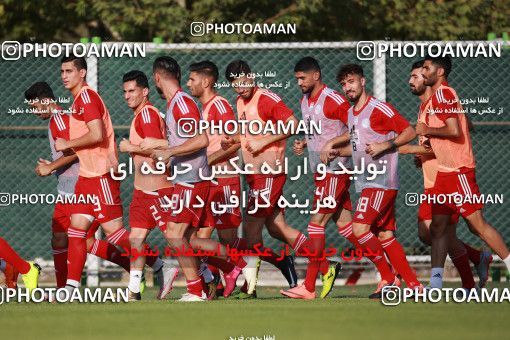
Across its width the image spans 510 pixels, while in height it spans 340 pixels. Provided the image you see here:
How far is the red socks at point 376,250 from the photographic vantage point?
1458cm

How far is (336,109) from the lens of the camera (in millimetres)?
14891

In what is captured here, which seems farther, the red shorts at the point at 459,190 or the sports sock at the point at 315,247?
the sports sock at the point at 315,247

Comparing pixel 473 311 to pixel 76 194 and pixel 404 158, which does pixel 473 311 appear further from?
pixel 404 158

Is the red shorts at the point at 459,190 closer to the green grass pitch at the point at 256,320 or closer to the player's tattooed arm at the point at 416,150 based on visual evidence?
the player's tattooed arm at the point at 416,150

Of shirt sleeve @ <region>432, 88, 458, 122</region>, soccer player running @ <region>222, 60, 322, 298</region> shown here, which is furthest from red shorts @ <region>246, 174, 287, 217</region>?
shirt sleeve @ <region>432, 88, 458, 122</region>

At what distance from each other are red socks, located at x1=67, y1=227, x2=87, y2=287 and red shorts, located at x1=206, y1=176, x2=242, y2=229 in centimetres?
138

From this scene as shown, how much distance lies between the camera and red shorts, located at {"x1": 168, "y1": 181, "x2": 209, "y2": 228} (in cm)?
1415

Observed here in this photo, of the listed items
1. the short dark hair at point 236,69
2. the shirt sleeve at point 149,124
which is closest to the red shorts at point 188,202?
the shirt sleeve at point 149,124

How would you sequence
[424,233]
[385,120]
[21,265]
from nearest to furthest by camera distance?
[385,120]
[21,265]
[424,233]

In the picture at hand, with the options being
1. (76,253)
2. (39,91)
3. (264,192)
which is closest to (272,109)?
(264,192)

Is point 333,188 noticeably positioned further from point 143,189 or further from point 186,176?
point 143,189

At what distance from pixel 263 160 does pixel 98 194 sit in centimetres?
165

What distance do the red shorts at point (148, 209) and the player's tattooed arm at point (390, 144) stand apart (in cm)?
192

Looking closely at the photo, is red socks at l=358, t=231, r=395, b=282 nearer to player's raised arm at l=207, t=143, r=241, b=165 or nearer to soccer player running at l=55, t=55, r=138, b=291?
player's raised arm at l=207, t=143, r=241, b=165
